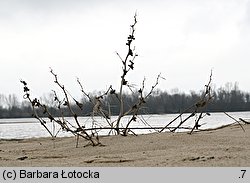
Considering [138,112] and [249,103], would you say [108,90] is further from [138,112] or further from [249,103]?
[249,103]

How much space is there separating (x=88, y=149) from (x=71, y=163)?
783mm
